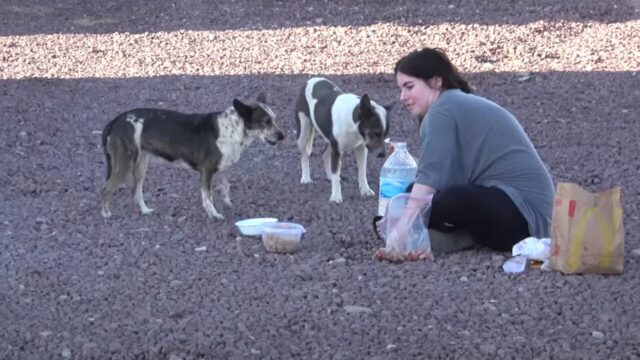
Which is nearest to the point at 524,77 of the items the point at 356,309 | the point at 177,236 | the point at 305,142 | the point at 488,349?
the point at 305,142

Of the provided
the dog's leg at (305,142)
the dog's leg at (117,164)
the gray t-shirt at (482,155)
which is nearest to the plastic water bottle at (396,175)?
the gray t-shirt at (482,155)

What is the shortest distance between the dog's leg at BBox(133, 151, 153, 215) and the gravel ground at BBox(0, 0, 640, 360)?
91 mm

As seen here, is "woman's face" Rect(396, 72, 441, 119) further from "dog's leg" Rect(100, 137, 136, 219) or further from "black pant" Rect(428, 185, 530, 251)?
"dog's leg" Rect(100, 137, 136, 219)

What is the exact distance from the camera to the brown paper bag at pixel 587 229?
7.08 metres

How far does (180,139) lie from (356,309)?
11.2 feet

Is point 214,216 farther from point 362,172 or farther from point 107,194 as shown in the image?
point 362,172

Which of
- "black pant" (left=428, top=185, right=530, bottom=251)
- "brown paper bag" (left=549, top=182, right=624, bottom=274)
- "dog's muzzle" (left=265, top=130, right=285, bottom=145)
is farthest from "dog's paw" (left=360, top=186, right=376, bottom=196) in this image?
"brown paper bag" (left=549, top=182, right=624, bottom=274)

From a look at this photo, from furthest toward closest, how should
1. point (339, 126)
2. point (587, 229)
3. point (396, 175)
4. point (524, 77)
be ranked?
point (524, 77) < point (339, 126) < point (396, 175) < point (587, 229)

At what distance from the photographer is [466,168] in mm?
7797

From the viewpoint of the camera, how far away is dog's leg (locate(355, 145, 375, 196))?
10.3 m

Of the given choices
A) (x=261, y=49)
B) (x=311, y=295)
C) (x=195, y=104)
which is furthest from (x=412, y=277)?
(x=261, y=49)

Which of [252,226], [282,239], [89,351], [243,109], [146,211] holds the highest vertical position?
[243,109]

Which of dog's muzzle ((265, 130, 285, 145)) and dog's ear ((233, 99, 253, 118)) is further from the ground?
dog's ear ((233, 99, 253, 118))

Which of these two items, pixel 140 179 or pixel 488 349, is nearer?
pixel 488 349
